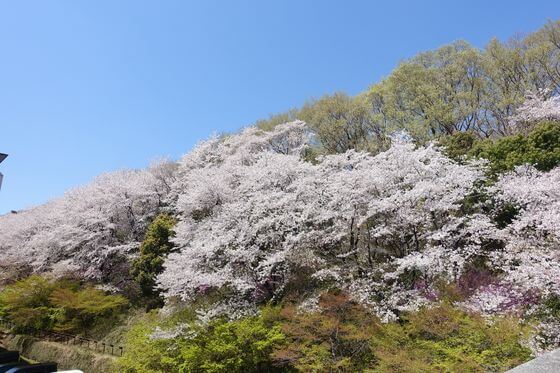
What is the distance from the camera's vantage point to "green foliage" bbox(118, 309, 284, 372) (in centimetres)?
1237

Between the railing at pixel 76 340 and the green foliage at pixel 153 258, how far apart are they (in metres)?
2.63

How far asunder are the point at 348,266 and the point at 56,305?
18.1 metres

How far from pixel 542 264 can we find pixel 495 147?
8374mm

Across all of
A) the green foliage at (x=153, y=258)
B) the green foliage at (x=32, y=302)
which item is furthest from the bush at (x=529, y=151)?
the green foliage at (x=32, y=302)

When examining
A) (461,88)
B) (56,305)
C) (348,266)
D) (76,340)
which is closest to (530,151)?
(348,266)

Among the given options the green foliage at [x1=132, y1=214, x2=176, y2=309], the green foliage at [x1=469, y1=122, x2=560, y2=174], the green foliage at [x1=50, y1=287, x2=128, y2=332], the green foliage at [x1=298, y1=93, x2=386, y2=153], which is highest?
the green foliage at [x1=298, y1=93, x2=386, y2=153]

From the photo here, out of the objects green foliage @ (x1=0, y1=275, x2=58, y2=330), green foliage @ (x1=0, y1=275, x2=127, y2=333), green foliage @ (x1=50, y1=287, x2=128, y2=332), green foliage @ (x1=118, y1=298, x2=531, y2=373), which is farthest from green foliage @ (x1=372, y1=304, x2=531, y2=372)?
green foliage @ (x1=0, y1=275, x2=58, y2=330)

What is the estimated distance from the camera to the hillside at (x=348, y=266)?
33.6 ft

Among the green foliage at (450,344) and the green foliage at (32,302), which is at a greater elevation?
the green foliage at (32,302)

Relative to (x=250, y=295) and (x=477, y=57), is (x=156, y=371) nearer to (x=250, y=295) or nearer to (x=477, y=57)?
(x=250, y=295)

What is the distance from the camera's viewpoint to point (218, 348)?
40.5 feet

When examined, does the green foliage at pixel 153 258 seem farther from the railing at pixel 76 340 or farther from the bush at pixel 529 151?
the bush at pixel 529 151

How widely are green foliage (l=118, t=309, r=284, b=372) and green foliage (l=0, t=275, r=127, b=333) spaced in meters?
7.93

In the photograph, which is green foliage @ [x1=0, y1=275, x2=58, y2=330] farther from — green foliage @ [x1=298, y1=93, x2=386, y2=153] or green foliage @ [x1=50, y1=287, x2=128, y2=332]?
green foliage @ [x1=298, y1=93, x2=386, y2=153]
